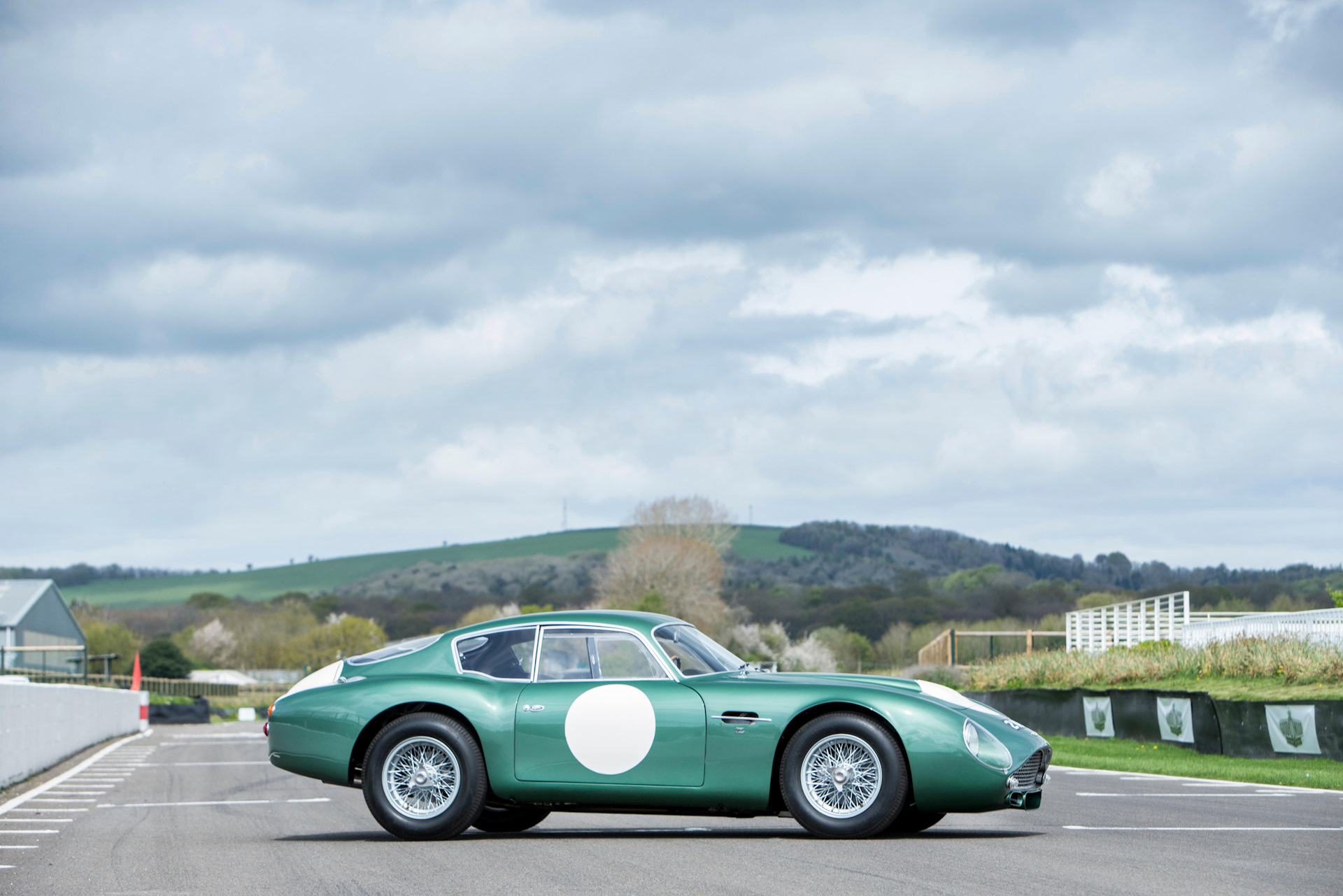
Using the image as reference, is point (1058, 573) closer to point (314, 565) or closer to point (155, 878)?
point (314, 565)

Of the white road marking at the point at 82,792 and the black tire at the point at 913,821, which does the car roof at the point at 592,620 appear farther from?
the white road marking at the point at 82,792

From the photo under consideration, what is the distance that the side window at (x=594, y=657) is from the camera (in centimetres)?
898

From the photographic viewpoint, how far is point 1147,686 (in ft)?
83.3

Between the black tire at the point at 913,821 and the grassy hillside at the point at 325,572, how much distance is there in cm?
14055

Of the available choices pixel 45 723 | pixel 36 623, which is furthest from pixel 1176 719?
pixel 36 623

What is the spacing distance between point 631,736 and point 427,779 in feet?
4.76

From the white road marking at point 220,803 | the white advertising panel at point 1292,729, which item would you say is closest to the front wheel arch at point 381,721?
the white road marking at point 220,803

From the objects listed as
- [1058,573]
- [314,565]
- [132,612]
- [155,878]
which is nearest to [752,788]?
[155,878]

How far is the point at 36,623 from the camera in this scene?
86.3 m

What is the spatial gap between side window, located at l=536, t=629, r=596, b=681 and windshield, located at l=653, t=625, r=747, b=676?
1.60 feet

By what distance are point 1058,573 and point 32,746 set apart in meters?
115

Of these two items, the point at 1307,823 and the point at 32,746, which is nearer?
the point at 1307,823

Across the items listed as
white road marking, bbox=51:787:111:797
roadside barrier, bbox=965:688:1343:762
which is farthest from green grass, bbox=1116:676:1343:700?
white road marking, bbox=51:787:111:797

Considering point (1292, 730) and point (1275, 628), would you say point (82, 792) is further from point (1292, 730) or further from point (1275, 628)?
point (1275, 628)
